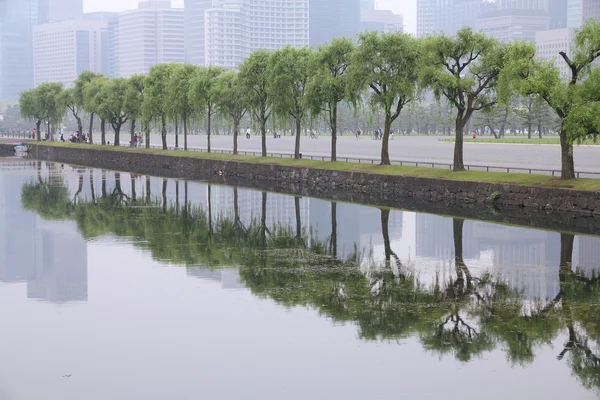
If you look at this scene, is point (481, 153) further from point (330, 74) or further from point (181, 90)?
point (181, 90)

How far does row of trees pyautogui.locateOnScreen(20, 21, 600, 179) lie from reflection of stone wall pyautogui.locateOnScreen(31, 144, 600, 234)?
7.88 ft

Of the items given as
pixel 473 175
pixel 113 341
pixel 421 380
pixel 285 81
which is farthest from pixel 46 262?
pixel 285 81

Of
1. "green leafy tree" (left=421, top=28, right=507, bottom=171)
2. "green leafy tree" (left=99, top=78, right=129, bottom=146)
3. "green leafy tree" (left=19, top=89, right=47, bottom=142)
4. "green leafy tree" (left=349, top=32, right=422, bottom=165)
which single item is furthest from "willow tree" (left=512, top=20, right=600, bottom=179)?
"green leafy tree" (left=19, top=89, right=47, bottom=142)

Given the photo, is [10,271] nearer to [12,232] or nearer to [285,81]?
[12,232]

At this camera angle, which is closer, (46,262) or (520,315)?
(520,315)

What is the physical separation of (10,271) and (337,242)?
11.4 meters

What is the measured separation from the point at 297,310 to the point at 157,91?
62.1 m

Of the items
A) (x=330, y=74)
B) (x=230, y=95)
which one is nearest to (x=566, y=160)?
(x=330, y=74)

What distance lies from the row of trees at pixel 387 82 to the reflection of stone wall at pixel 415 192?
240 cm

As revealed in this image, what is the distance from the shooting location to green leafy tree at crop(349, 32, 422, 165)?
4928cm

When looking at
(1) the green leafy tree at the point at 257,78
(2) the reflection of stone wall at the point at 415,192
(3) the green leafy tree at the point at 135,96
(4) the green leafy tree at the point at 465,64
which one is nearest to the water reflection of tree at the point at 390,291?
(2) the reflection of stone wall at the point at 415,192

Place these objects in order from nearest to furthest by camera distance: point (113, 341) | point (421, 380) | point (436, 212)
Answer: point (421, 380) → point (113, 341) → point (436, 212)

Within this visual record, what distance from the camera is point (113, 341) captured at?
18.0 metres

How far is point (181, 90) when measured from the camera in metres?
74.9
